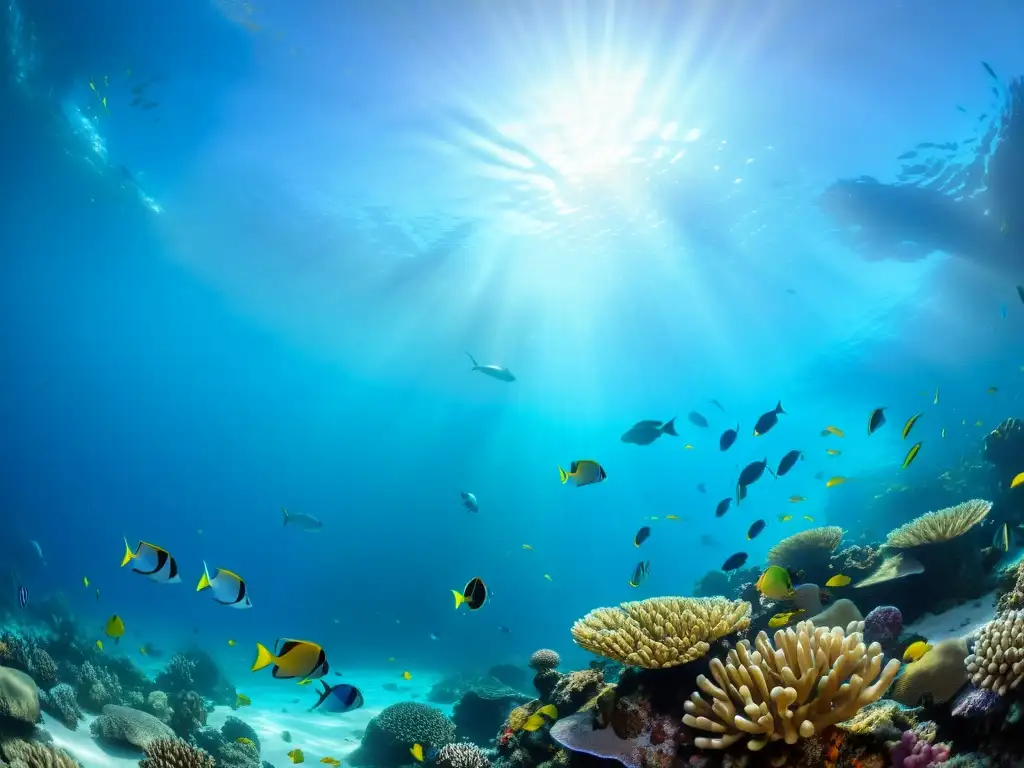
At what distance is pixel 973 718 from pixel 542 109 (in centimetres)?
1830

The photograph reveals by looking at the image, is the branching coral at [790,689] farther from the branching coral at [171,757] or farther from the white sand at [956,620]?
the branching coral at [171,757]

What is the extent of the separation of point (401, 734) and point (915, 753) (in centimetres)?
932

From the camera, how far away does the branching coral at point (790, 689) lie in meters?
2.93

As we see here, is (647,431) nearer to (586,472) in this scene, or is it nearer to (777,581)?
(586,472)

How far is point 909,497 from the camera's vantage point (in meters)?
23.5

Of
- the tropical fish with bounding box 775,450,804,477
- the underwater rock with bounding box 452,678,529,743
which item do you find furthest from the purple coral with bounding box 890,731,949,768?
the underwater rock with bounding box 452,678,529,743

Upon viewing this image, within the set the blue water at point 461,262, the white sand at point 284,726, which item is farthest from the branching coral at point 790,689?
the blue water at point 461,262

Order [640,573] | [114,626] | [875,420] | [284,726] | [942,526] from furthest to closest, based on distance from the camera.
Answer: [284,726] → [640,573] → [114,626] → [875,420] → [942,526]

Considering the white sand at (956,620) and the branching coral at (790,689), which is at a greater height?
the white sand at (956,620)

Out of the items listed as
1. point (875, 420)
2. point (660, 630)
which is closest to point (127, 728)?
point (660, 630)

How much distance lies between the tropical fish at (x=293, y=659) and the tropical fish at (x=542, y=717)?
248 centimetres

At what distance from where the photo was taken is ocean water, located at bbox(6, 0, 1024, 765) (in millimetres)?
15586

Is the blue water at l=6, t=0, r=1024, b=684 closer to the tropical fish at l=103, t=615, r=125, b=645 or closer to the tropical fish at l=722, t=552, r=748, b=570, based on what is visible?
the tropical fish at l=722, t=552, r=748, b=570

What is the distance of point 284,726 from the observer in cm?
1407
